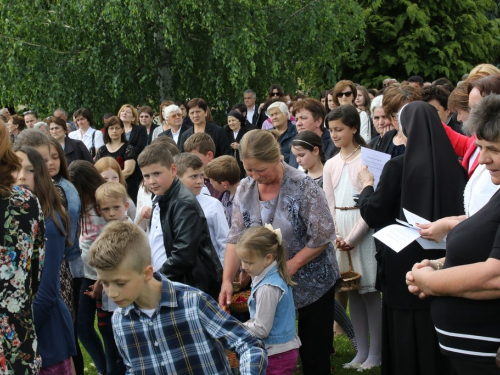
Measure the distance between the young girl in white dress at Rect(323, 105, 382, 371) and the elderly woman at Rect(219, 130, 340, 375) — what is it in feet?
3.62

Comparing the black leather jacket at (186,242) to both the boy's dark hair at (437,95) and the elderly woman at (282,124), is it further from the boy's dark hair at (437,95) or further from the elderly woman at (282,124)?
the elderly woman at (282,124)

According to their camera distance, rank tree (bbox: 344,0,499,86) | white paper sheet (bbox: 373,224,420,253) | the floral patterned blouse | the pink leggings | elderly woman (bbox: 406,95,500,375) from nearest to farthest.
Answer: the floral patterned blouse < elderly woman (bbox: 406,95,500,375) < white paper sheet (bbox: 373,224,420,253) < the pink leggings < tree (bbox: 344,0,499,86)

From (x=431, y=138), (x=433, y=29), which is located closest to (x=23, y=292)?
(x=431, y=138)

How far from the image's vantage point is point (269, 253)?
425 cm

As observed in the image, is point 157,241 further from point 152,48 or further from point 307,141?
point 152,48

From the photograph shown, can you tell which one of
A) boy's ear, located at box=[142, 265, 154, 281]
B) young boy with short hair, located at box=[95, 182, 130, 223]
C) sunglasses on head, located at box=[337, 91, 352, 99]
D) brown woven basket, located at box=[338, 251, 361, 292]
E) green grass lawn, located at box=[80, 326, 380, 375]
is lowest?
green grass lawn, located at box=[80, 326, 380, 375]

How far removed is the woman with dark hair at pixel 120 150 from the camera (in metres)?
10.7

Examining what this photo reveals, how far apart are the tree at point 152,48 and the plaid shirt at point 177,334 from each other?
12.9m

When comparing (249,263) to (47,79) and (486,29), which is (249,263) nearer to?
(47,79)

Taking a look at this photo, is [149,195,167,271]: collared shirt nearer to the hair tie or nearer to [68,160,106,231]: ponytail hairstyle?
the hair tie

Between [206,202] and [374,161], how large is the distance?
1392 mm

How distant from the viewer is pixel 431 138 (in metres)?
4.18

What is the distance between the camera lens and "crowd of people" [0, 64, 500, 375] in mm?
3137

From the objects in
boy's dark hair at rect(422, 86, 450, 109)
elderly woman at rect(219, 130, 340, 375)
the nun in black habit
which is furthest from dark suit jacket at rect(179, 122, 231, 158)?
the nun in black habit
